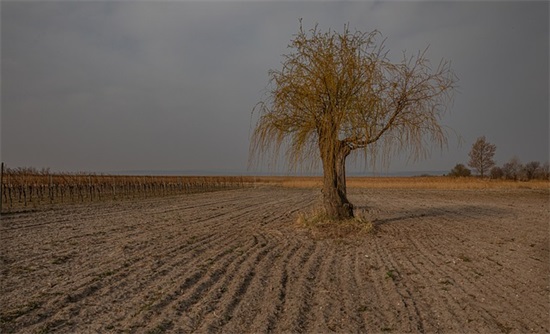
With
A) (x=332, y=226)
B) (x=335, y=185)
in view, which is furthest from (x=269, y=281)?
(x=335, y=185)

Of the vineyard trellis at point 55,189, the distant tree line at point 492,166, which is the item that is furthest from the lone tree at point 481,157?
the vineyard trellis at point 55,189

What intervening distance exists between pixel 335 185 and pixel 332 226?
1.12 m

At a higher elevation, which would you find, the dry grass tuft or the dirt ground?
the dry grass tuft

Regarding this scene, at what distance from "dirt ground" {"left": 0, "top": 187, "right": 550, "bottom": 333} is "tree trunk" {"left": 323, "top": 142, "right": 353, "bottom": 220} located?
965 millimetres

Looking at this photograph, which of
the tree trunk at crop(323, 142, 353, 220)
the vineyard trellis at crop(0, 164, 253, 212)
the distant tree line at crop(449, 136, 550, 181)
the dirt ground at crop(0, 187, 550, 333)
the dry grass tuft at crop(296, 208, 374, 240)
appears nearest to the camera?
the dirt ground at crop(0, 187, 550, 333)

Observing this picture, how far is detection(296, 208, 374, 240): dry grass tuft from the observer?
9933mm

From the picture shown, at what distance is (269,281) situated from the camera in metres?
6.09

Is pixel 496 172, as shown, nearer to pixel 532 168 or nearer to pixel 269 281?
pixel 532 168

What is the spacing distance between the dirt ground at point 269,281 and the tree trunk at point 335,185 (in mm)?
965

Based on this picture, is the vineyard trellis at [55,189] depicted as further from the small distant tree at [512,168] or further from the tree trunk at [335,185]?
the small distant tree at [512,168]

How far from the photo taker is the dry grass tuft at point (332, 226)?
9933 mm

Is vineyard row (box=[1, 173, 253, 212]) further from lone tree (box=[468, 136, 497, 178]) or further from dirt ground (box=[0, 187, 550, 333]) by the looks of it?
lone tree (box=[468, 136, 497, 178])

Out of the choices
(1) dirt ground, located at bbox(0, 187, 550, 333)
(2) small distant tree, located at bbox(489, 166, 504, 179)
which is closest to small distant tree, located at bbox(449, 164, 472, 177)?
(2) small distant tree, located at bbox(489, 166, 504, 179)

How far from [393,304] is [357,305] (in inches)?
18.5
